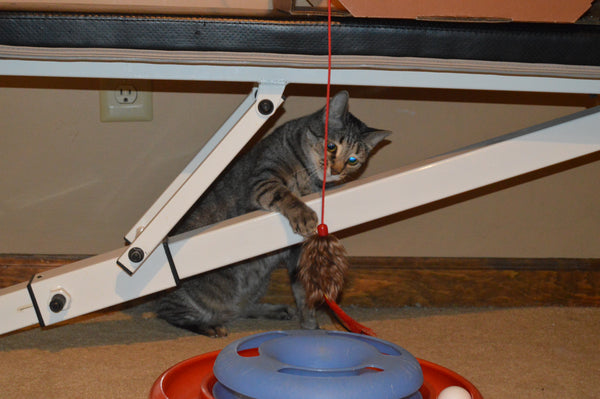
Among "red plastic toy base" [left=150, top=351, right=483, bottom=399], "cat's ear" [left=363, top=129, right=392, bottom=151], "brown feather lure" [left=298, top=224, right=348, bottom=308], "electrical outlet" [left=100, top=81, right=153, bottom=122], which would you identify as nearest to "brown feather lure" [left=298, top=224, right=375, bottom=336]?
"brown feather lure" [left=298, top=224, right=348, bottom=308]

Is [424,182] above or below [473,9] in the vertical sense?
below

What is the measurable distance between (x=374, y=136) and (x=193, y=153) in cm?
51

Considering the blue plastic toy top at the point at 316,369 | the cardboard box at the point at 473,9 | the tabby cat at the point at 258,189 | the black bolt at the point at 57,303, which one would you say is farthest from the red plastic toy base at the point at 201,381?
the cardboard box at the point at 473,9

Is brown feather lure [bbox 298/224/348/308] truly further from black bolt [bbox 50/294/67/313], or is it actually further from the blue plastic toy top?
black bolt [bbox 50/294/67/313]

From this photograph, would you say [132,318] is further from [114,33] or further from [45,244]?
[114,33]

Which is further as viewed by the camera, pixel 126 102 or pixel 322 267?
pixel 126 102

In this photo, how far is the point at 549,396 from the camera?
1.14 metres

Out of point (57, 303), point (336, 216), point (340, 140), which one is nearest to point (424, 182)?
point (336, 216)

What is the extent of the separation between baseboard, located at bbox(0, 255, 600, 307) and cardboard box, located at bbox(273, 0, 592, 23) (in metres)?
0.90

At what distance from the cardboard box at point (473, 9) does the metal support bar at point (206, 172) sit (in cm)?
20

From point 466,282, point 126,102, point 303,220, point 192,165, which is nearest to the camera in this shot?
point 303,220

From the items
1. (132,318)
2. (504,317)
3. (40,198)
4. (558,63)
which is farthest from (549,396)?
(40,198)

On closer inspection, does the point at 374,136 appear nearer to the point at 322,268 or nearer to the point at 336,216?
the point at 336,216

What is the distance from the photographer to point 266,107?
101 centimetres
